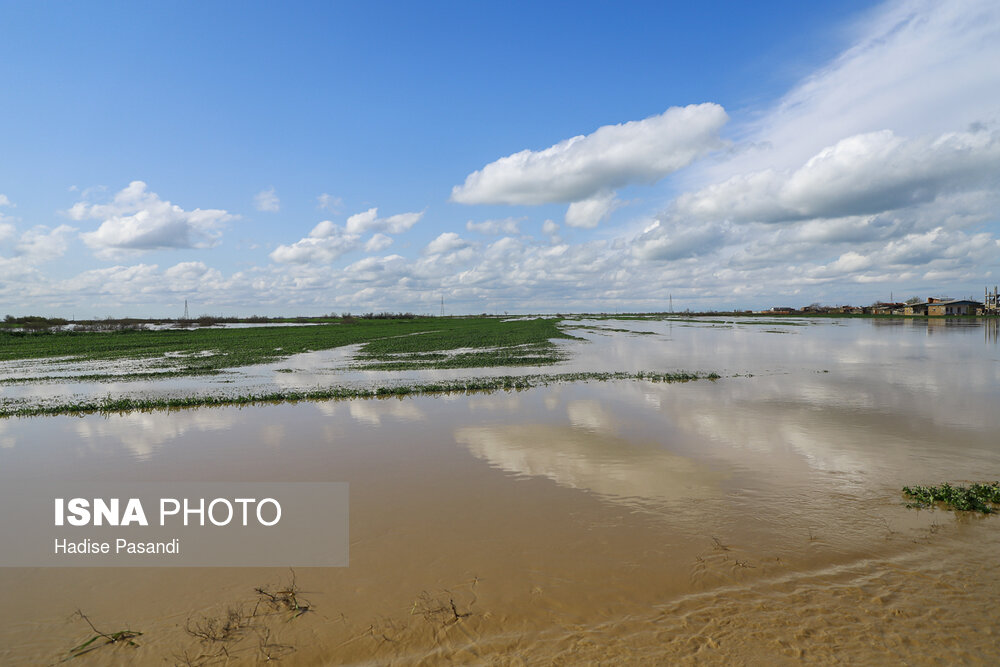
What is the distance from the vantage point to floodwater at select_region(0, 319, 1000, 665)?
214 inches

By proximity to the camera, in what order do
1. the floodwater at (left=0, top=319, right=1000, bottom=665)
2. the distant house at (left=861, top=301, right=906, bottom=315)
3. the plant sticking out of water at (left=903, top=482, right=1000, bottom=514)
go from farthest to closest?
the distant house at (left=861, top=301, right=906, bottom=315), the plant sticking out of water at (left=903, top=482, right=1000, bottom=514), the floodwater at (left=0, top=319, right=1000, bottom=665)

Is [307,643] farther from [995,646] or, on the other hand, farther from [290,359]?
[290,359]

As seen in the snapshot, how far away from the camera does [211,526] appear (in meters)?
8.90

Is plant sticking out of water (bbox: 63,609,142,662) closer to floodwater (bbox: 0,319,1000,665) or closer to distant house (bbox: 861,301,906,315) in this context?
floodwater (bbox: 0,319,1000,665)

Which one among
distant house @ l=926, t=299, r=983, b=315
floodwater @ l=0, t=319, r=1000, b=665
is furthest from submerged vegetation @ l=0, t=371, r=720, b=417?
distant house @ l=926, t=299, r=983, b=315

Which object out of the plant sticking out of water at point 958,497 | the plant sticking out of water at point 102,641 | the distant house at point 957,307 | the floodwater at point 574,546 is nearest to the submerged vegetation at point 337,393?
the floodwater at point 574,546

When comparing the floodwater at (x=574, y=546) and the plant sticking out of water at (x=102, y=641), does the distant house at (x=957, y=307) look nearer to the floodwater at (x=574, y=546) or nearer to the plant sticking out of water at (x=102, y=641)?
the floodwater at (x=574, y=546)

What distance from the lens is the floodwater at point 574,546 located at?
5430mm

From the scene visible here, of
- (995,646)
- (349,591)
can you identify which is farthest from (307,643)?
(995,646)

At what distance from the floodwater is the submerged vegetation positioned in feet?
8.11

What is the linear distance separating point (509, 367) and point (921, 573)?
85.2 feet

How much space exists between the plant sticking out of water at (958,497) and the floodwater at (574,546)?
385 millimetres

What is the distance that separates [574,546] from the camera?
7.73 metres

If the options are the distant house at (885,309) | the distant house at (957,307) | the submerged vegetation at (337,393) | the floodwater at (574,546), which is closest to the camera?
the floodwater at (574,546)
